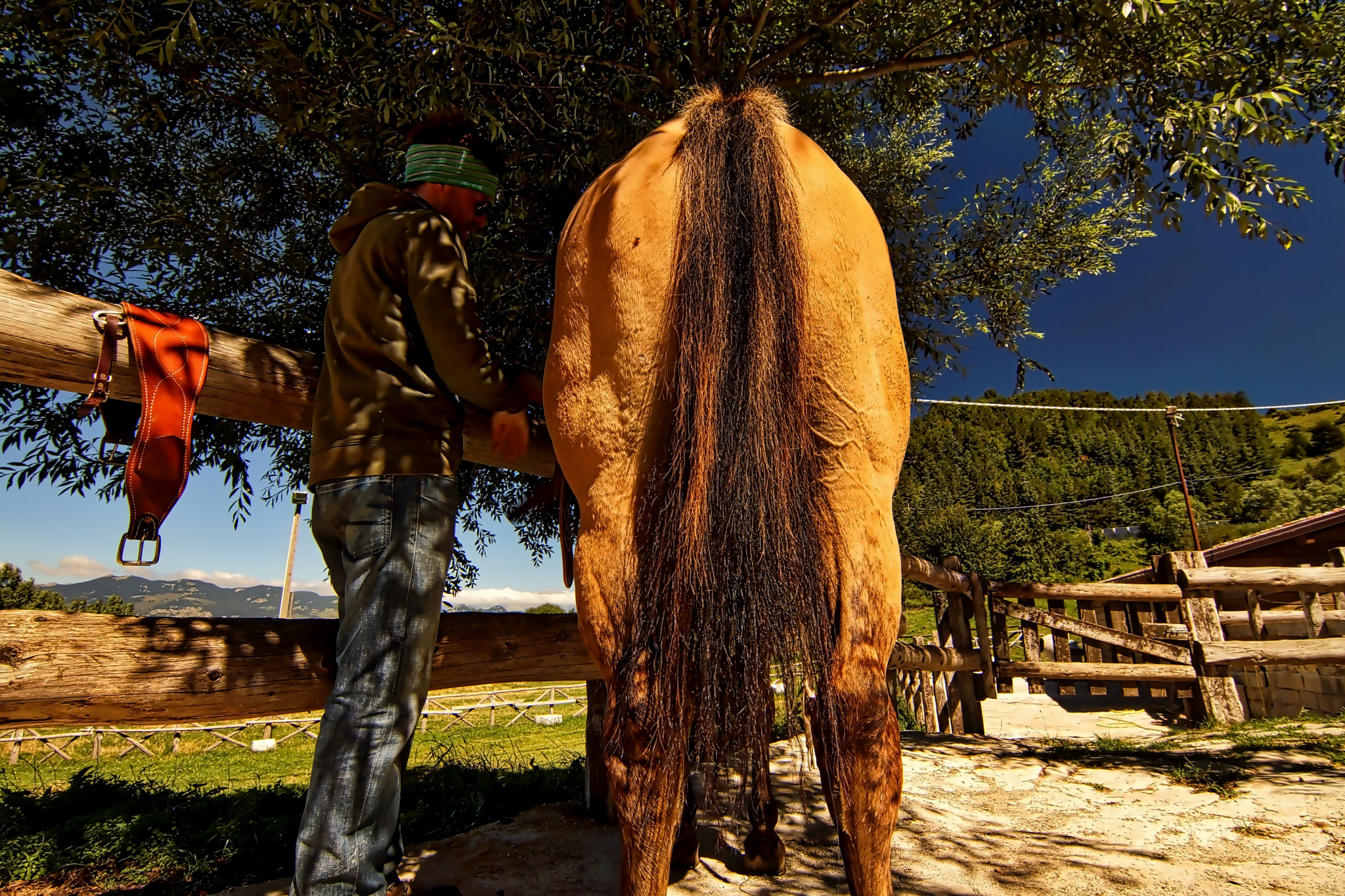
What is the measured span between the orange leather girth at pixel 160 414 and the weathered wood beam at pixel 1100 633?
761cm

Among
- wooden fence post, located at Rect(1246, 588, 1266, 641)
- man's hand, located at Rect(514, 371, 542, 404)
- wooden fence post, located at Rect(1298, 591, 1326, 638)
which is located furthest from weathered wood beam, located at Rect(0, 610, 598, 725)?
wooden fence post, located at Rect(1298, 591, 1326, 638)

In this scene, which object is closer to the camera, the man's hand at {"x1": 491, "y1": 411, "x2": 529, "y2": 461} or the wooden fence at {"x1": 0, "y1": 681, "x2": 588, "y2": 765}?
the man's hand at {"x1": 491, "y1": 411, "x2": 529, "y2": 461}

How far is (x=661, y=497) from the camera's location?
1.73m

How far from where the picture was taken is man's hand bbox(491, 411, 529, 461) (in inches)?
88.9

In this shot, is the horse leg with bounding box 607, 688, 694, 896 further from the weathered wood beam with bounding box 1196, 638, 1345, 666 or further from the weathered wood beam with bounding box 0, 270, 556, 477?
the weathered wood beam with bounding box 1196, 638, 1345, 666

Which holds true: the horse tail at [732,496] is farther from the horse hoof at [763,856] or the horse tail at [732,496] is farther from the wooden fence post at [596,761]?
the wooden fence post at [596,761]

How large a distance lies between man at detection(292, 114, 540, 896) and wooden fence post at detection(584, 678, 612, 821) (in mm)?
1442

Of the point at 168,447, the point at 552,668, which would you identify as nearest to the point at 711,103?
the point at 168,447

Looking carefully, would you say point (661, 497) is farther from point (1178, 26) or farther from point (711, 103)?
point (1178, 26)

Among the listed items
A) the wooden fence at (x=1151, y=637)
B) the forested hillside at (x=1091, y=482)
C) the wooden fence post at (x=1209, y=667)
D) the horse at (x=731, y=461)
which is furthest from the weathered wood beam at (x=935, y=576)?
the forested hillside at (x=1091, y=482)

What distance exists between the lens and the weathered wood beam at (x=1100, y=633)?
23.4 ft

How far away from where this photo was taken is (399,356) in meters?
1.81

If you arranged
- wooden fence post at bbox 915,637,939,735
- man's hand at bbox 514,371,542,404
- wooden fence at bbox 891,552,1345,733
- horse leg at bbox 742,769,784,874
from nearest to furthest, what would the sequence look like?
man's hand at bbox 514,371,542,404 → horse leg at bbox 742,769,784,874 → wooden fence at bbox 891,552,1345,733 → wooden fence post at bbox 915,637,939,735

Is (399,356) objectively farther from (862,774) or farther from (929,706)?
(929,706)
